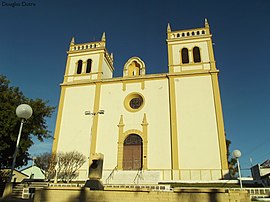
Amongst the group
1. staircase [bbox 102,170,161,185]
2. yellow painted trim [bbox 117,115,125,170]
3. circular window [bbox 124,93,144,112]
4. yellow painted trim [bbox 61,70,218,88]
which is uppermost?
yellow painted trim [bbox 61,70,218,88]

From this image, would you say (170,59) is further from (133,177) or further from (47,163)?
(47,163)

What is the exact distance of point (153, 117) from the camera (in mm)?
21078

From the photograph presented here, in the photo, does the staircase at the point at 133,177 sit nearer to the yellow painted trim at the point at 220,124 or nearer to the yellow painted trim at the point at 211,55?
the yellow painted trim at the point at 220,124

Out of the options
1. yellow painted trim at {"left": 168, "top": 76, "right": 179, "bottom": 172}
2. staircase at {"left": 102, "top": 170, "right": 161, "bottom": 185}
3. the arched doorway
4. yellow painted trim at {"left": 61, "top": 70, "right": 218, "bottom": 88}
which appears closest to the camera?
staircase at {"left": 102, "top": 170, "right": 161, "bottom": 185}

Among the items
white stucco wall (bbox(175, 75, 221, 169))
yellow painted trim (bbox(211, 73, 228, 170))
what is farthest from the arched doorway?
yellow painted trim (bbox(211, 73, 228, 170))

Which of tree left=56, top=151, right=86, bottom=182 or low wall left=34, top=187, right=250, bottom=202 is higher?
tree left=56, top=151, right=86, bottom=182

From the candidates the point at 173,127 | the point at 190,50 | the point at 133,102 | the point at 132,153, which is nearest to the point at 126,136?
the point at 132,153

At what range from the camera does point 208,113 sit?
1986 centimetres

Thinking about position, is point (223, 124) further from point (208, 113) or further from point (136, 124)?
point (136, 124)

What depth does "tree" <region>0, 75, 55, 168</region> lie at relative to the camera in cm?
1323

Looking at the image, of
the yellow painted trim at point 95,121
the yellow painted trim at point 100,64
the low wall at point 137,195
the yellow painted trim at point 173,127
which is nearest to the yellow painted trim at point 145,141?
the yellow painted trim at point 173,127

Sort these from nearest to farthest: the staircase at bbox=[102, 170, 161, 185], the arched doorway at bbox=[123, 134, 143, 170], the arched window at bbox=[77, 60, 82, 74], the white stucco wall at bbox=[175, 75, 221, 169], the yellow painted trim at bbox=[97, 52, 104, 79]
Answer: the staircase at bbox=[102, 170, 161, 185], the white stucco wall at bbox=[175, 75, 221, 169], the arched doorway at bbox=[123, 134, 143, 170], the yellow painted trim at bbox=[97, 52, 104, 79], the arched window at bbox=[77, 60, 82, 74]

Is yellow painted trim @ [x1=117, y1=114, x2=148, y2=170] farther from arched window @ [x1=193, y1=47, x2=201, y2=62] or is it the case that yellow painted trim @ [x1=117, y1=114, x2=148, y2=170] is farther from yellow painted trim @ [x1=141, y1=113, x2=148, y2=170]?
arched window @ [x1=193, y1=47, x2=201, y2=62]

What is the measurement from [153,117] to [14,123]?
39.6 ft
